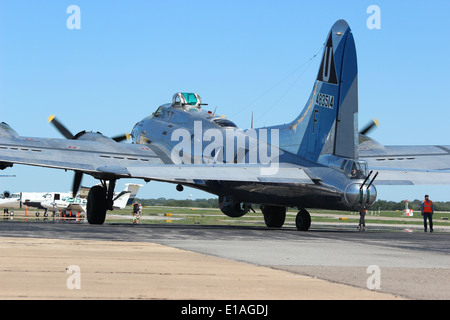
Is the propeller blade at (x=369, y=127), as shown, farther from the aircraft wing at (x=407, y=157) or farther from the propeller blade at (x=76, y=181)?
the propeller blade at (x=76, y=181)

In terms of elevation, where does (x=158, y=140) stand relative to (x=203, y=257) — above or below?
above

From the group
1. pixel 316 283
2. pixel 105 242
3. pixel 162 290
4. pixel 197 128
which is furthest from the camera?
pixel 197 128

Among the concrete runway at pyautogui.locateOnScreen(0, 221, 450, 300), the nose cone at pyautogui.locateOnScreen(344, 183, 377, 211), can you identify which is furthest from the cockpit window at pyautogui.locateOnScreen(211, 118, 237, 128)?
the concrete runway at pyautogui.locateOnScreen(0, 221, 450, 300)

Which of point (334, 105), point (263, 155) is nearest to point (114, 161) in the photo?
point (263, 155)

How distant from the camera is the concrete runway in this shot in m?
10.3

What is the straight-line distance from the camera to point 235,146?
31172mm

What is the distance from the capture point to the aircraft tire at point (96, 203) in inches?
1289

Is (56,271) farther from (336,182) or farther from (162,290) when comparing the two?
(336,182)

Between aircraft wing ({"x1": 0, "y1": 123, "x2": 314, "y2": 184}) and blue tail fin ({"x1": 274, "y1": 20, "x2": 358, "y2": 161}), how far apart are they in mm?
1575

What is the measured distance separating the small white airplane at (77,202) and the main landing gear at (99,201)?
41825 millimetres

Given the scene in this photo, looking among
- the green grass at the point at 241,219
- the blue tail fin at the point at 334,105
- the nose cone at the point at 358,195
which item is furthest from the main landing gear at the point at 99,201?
the green grass at the point at 241,219

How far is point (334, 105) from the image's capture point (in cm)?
2797
